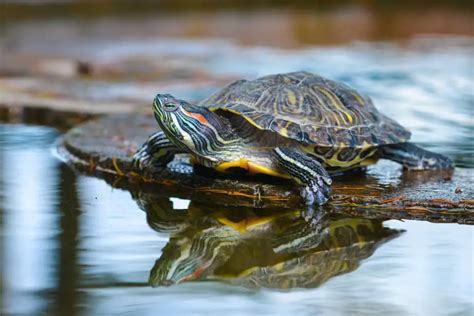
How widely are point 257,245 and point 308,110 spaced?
953 mm

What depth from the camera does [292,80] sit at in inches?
179

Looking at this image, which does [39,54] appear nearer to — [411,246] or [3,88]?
[3,88]

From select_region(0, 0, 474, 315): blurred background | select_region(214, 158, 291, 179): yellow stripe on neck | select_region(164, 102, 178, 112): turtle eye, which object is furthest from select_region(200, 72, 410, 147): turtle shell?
select_region(0, 0, 474, 315): blurred background

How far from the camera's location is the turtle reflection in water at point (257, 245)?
3.24 m

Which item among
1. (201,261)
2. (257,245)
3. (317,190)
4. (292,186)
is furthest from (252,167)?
(201,261)

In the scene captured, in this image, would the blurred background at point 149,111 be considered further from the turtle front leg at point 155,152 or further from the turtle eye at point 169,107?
the turtle eye at point 169,107

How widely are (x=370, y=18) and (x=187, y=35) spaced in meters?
5.21

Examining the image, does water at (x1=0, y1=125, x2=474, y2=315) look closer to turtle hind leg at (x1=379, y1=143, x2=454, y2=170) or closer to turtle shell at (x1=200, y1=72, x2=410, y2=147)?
turtle shell at (x1=200, y1=72, x2=410, y2=147)

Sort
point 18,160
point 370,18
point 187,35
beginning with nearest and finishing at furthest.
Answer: point 18,160
point 187,35
point 370,18

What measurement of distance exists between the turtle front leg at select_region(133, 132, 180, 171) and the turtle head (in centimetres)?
25

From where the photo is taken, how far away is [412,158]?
4.75 metres

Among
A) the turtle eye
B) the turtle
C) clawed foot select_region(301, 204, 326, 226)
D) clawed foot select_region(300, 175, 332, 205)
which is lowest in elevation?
clawed foot select_region(301, 204, 326, 226)

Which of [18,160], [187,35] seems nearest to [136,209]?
[18,160]

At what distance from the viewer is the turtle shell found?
424 centimetres
